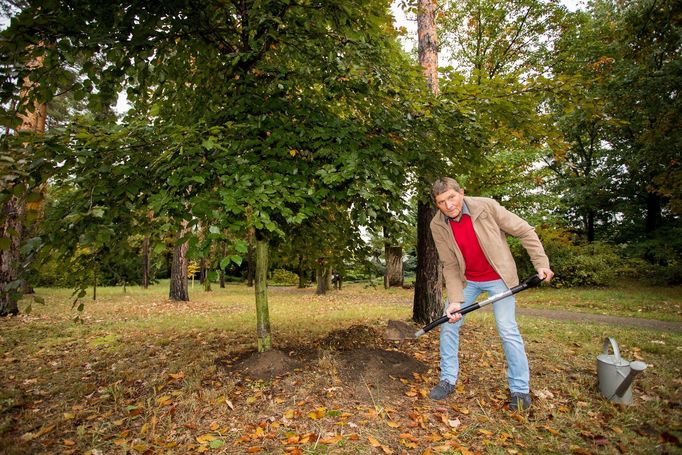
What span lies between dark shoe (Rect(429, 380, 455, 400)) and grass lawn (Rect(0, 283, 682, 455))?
0.25 ft

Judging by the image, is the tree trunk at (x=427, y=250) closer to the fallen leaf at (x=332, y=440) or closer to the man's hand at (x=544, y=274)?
the man's hand at (x=544, y=274)

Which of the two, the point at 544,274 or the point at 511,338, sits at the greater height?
the point at 544,274

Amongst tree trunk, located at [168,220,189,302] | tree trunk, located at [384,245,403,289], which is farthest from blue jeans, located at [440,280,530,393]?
tree trunk, located at [384,245,403,289]

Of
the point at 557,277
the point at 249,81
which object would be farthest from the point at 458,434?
the point at 557,277

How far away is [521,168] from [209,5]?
11208 millimetres

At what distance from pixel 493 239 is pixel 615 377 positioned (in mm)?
1703

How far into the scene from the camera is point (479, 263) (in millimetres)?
3332

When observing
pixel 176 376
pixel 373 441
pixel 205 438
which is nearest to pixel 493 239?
pixel 373 441

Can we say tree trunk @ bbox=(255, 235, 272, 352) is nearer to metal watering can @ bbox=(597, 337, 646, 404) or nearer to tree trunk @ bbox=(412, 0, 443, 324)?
tree trunk @ bbox=(412, 0, 443, 324)

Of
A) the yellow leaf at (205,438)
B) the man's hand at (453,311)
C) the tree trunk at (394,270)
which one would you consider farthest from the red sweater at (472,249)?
A: the tree trunk at (394,270)

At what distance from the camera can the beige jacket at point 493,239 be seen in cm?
312

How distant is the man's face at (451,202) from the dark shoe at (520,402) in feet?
5.67

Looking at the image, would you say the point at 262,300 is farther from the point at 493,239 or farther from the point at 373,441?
the point at 493,239

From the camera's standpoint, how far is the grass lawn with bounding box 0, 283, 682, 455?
8.83 ft
